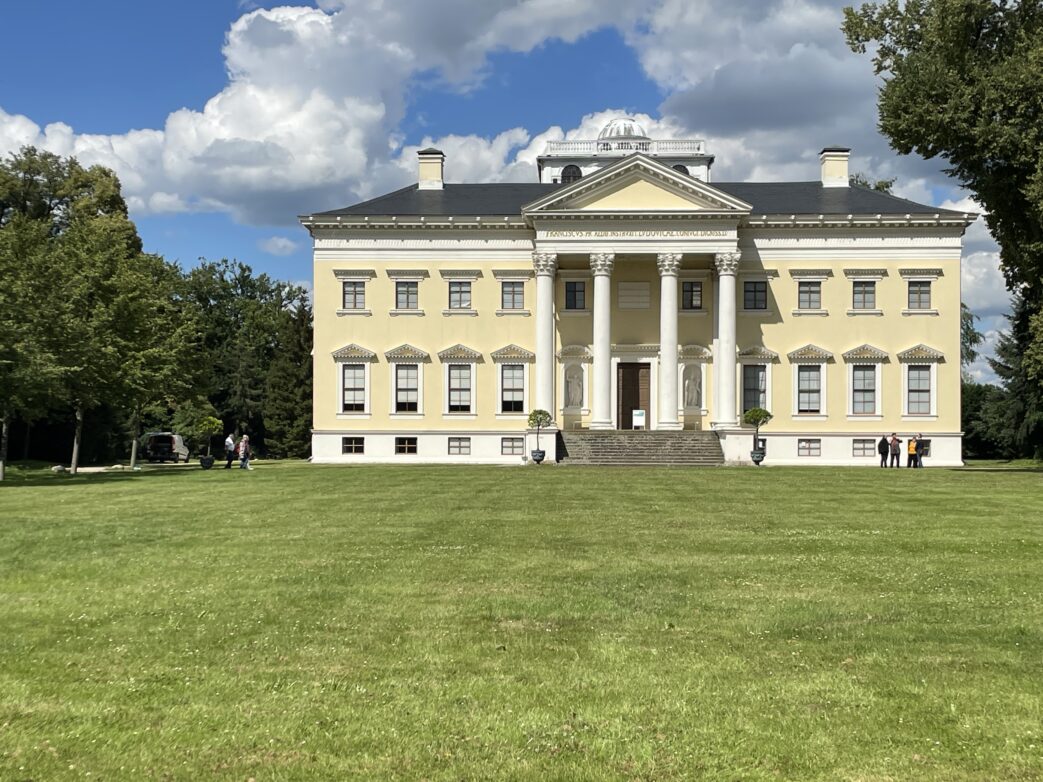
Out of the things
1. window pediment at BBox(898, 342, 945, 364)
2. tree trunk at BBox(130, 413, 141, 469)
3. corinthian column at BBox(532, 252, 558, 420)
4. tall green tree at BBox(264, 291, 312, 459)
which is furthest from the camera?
tall green tree at BBox(264, 291, 312, 459)

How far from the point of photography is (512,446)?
4816 cm

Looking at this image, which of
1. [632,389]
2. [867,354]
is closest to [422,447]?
[632,389]

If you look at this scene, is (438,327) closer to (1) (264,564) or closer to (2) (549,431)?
(2) (549,431)

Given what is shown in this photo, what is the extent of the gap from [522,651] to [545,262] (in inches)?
1559

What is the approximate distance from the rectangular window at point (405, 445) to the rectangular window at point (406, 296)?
682cm

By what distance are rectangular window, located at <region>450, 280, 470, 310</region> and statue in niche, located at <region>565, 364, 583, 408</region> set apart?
6337 mm

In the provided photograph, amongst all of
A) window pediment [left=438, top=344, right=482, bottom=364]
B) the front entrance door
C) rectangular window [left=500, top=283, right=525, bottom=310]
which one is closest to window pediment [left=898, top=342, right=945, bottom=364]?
the front entrance door

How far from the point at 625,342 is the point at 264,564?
37.9 meters

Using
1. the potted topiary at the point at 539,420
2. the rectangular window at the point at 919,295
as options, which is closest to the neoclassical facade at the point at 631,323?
the rectangular window at the point at 919,295

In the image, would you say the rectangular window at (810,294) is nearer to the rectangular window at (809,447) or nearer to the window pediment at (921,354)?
the window pediment at (921,354)

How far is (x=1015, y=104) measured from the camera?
30.0 m

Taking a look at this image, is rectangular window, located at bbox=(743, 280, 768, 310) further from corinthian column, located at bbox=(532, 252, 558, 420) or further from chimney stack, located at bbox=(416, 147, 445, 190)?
chimney stack, located at bbox=(416, 147, 445, 190)

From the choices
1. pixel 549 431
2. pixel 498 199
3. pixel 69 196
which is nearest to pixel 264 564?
pixel 549 431

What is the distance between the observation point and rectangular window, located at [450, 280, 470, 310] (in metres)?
48.6
